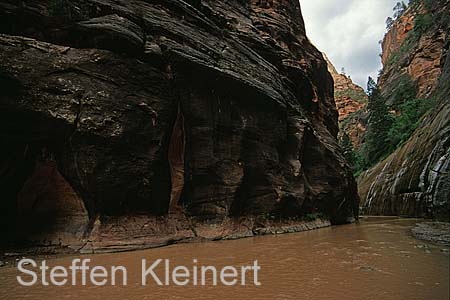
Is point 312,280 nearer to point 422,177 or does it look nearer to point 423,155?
point 422,177

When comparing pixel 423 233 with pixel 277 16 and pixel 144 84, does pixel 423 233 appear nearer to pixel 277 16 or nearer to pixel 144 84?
pixel 144 84

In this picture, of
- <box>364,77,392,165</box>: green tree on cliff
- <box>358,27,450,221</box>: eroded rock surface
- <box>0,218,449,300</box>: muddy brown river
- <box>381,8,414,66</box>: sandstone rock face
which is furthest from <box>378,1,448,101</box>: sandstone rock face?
<box>0,218,449,300</box>: muddy brown river

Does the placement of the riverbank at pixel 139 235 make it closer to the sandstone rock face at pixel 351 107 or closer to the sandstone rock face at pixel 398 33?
the sandstone rock face at pixel 351 107

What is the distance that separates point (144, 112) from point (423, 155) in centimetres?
1494

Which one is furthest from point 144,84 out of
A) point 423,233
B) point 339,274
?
point 423,233

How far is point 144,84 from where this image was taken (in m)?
10.2

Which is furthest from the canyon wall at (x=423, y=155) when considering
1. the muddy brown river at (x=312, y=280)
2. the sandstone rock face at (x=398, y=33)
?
the sandstone rock face at (x=398, y=33)

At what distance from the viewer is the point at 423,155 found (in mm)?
16672

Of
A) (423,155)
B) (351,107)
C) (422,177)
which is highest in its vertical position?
(351,107)

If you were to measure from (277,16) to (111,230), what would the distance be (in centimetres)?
1758

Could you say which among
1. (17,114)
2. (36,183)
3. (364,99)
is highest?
(364,99)

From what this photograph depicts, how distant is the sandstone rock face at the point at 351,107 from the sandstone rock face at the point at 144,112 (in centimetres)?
4530

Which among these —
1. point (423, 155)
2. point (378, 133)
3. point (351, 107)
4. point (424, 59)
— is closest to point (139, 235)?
point (423, 155)

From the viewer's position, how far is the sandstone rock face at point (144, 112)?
342 inches
